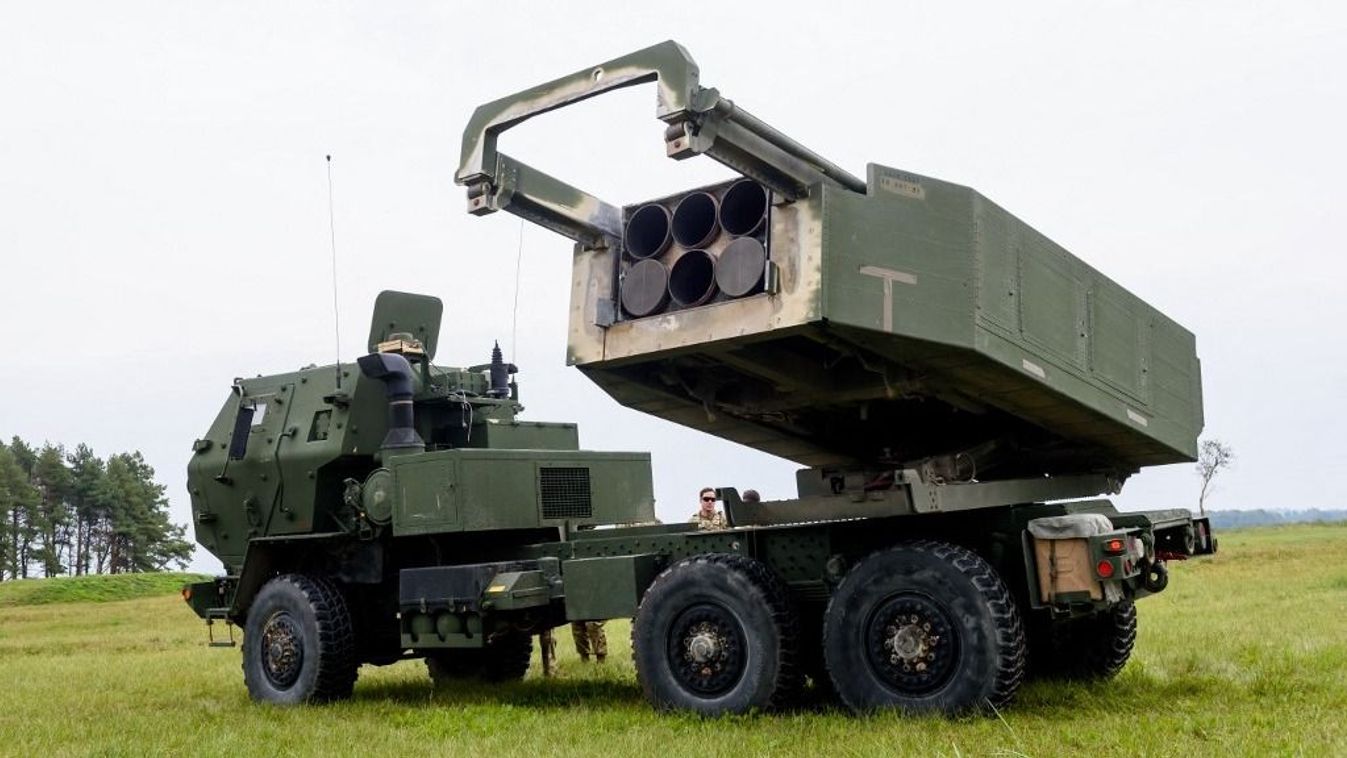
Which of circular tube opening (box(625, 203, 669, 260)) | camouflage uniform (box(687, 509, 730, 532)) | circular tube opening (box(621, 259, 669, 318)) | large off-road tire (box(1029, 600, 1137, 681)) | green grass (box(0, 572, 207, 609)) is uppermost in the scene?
circular tube opening (box(625, 203, 669, 260))

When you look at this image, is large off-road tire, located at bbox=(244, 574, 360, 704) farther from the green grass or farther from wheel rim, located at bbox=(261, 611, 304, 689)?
the green grass

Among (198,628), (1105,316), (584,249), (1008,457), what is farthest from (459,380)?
(198,628)

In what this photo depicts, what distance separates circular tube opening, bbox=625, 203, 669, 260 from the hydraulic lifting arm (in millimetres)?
119

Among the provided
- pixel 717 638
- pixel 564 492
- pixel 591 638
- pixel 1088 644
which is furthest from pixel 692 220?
pixel 591 638

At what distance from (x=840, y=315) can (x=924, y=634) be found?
1.79 metres

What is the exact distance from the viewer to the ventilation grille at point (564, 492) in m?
10.3

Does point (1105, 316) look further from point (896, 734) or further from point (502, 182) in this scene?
point (502, 182)

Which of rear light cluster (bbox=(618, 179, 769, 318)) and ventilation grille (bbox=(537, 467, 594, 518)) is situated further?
ventilation grille (bbox=(537, 467, 594, 518))

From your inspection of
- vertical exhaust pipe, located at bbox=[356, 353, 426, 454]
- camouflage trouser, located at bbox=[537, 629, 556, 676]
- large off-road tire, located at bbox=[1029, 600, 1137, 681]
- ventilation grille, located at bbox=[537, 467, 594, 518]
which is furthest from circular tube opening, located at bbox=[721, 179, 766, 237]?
camouflage trouser, located at bbox=[537, 629, 556, 676]

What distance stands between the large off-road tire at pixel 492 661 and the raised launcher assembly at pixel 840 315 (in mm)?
3647

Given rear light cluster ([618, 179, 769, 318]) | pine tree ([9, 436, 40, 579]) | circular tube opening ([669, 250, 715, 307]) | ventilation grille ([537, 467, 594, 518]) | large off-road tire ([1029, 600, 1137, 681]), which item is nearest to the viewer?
rear light cluster ([618, 179, 769, 318])

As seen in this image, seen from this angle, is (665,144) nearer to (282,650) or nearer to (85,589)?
(282,650)

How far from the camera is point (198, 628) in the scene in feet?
73.5

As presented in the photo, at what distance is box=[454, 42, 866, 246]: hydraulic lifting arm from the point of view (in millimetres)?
6414
